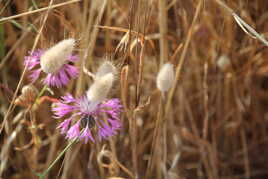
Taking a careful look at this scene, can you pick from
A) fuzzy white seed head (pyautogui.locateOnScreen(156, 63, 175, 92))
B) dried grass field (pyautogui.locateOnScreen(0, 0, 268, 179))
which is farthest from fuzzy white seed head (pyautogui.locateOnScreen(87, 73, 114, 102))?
fuzzy white seed head (pyautogui.locateOnScreen(156, 63, 175, 92))

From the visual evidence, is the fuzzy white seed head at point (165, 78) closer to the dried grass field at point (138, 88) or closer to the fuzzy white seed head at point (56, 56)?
the dried grass field at point (138, 88)

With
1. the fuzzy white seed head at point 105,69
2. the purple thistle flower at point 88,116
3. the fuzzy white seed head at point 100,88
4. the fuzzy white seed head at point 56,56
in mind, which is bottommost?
the purple thistle flower at point 88,116

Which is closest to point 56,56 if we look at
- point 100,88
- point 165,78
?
point 100,88

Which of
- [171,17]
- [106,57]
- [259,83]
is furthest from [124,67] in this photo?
[259,83]

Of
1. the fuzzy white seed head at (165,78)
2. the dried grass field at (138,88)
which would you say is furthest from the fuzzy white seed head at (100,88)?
the fuzzy white seed head at (165,78)

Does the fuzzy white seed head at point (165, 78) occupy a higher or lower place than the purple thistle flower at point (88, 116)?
higher

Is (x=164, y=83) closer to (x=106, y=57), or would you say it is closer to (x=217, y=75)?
(x=106, y=57)

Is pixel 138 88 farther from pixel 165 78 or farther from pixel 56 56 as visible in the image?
pixel 56 56

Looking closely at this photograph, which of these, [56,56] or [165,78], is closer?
[56,56]
